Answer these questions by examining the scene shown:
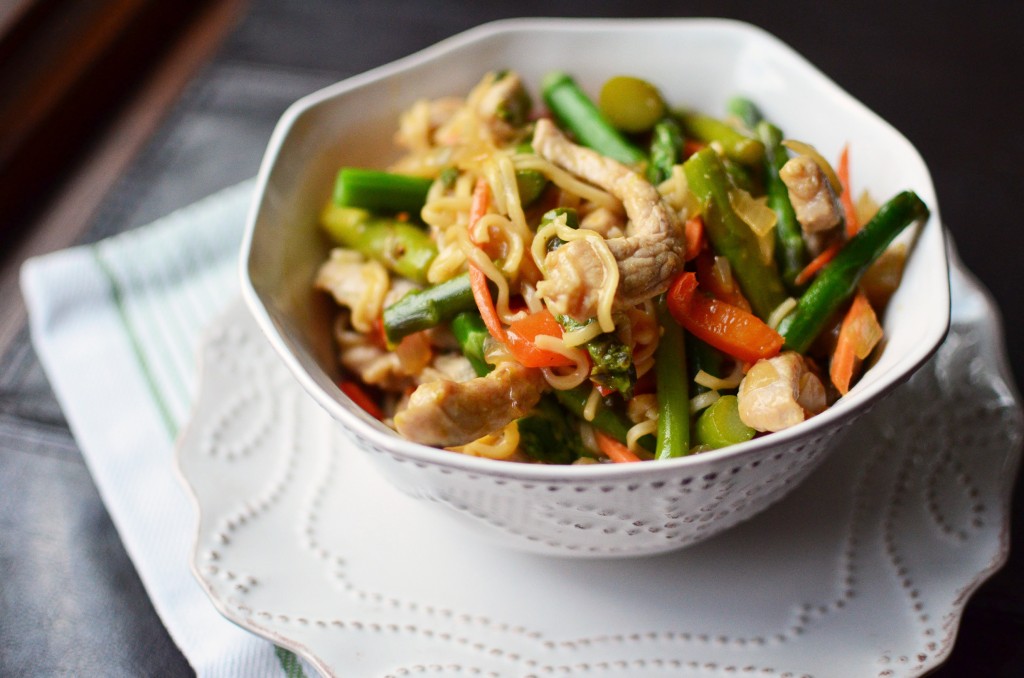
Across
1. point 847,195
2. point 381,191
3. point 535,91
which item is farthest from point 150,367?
point 847,195

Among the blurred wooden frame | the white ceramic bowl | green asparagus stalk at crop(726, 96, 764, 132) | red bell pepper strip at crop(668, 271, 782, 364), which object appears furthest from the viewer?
the blurred wooden frame

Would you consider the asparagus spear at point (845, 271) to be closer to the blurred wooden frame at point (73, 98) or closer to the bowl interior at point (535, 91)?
the bowl interior at point (535, 91)

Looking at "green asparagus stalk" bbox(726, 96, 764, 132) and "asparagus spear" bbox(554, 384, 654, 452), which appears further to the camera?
"green asparagus stalk" bbox(726, 96, 764, 132)

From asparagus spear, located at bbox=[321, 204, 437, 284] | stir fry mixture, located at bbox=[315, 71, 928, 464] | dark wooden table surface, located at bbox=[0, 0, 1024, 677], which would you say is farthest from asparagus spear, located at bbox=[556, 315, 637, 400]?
dark wooden table surface, located at bbox=[0, 0, 1024, 677]

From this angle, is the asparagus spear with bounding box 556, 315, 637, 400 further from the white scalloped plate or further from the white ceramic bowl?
the white scalloped plate

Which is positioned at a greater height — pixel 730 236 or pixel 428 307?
pixel 730 236

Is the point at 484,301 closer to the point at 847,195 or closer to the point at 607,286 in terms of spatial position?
the point at 607,286

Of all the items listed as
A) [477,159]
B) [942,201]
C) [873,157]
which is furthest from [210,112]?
[942,201]
